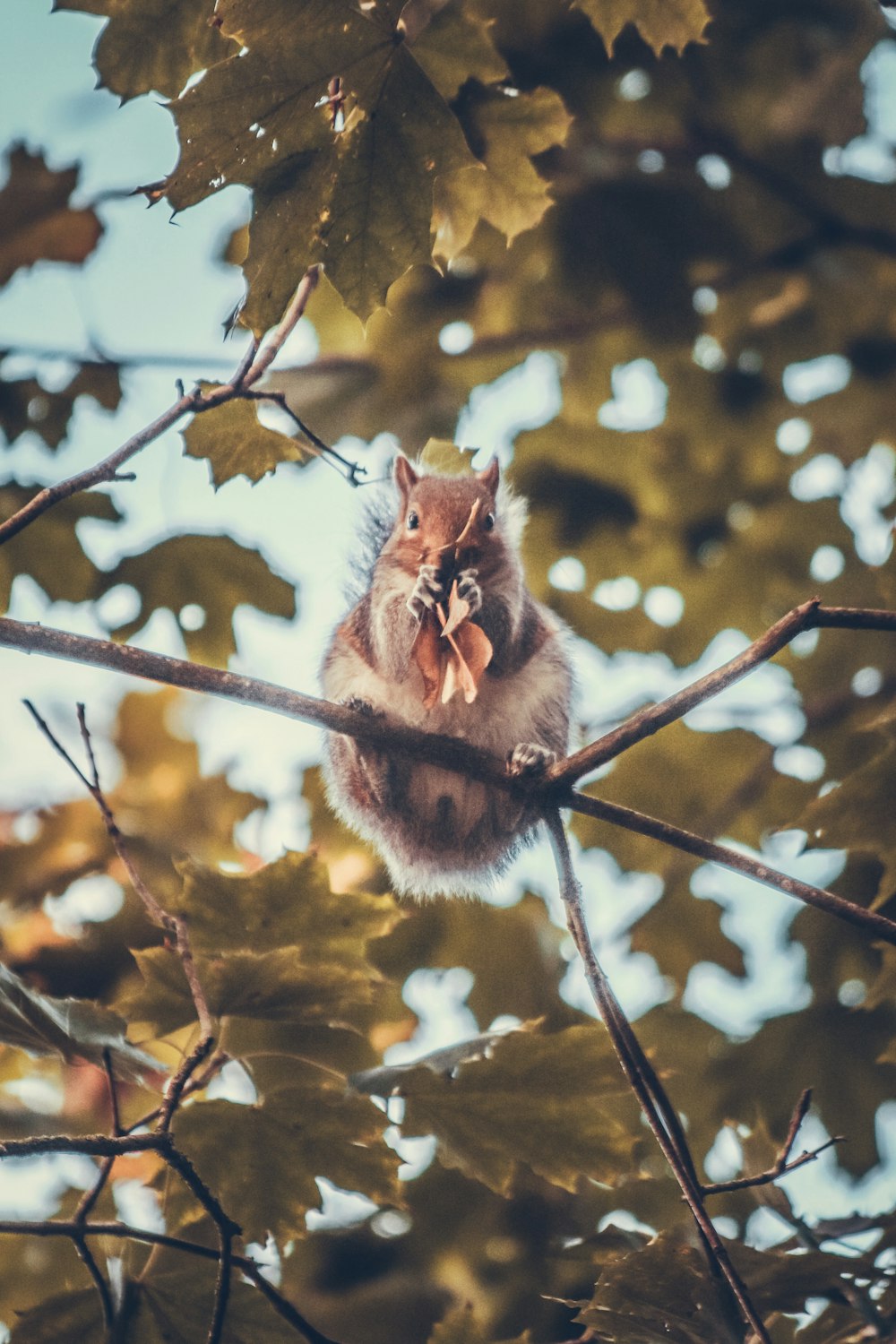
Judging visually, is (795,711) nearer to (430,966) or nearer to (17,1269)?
(430,966)

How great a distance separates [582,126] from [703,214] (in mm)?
628

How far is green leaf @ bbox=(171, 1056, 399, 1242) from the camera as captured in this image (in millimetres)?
2365

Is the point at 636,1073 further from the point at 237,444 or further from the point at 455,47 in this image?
the point at 455,47

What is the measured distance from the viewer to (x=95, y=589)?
3439 mm

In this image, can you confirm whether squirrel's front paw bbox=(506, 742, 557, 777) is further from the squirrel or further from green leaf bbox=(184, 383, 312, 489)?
green leaf bbox=(184, 383, 312, 489)

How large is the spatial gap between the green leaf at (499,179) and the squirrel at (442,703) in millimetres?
765

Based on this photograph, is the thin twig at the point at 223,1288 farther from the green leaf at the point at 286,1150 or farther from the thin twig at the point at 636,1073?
the thin twig at the point at 636,1073

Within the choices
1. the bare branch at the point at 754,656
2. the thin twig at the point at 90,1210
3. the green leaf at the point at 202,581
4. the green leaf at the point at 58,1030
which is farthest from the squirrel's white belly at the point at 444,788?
the thin twig at the point at 90,1210

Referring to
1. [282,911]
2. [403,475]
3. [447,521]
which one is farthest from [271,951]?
[403,475]

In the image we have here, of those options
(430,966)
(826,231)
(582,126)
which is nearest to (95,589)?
(430,966)

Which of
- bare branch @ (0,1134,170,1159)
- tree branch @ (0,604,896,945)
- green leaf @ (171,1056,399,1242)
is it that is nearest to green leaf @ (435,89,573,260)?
tree branch @ (0,604,896,945)

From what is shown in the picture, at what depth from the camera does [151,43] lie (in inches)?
99.6

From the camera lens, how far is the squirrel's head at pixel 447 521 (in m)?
3.45

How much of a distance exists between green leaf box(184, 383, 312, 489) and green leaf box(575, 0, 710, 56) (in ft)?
3.92
